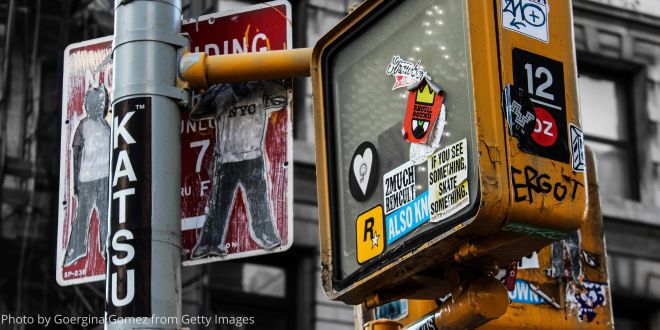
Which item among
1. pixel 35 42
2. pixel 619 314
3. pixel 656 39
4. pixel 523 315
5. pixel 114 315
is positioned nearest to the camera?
pixel 114 315

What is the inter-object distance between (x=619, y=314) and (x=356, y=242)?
16394 millimetres

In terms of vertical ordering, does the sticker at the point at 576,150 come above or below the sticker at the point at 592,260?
below

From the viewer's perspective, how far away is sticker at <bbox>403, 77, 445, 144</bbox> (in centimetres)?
435

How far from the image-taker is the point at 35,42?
16516 mm

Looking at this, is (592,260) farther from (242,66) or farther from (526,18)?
(526,18)

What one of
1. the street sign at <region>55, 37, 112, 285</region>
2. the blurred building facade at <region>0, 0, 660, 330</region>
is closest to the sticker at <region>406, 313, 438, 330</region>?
the street sign at <region>55, 37, 112, 285</region>

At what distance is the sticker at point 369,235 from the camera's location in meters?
4.54

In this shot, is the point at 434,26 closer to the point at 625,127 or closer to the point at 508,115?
the point at 508,115

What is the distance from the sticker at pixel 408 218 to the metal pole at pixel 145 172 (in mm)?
1154

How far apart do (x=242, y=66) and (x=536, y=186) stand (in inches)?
80.6

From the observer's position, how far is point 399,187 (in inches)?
176

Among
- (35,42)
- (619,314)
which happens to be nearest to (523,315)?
(35,42)

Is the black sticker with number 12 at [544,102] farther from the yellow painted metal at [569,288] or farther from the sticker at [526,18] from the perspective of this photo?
the yellow painted metal at [569,288]

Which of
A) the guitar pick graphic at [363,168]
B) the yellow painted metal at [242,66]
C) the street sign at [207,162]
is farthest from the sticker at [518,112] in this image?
the street sign at [207,162]
